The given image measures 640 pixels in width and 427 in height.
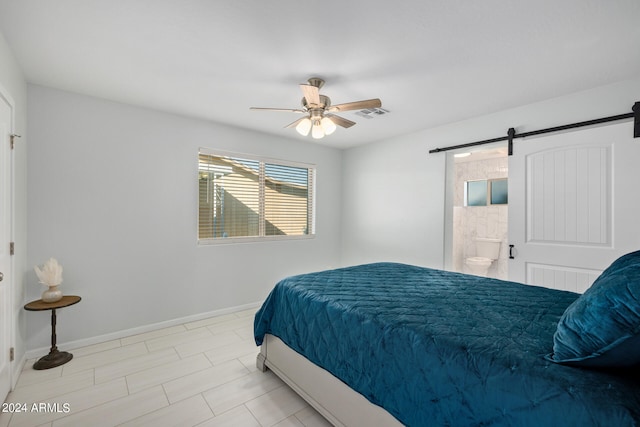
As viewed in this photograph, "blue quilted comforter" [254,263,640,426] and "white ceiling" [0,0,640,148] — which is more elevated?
"white ceiling" [0,0,640,148]

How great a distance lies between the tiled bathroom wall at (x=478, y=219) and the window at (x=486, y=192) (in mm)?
77

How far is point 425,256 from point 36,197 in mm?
4234

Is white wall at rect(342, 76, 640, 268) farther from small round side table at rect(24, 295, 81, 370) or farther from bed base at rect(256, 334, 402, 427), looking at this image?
small round side table at rect(24, 295, 81, 370)

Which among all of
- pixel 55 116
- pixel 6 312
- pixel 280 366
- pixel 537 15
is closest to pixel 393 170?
pixel 537 15

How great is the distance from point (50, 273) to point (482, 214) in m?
5.99

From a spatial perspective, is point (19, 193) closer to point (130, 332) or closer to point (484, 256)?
point (130, 332)

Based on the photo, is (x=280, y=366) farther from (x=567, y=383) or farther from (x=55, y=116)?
(x=55, y=116)

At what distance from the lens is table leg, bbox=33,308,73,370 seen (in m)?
2.49

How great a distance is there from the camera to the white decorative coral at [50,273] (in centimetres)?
251

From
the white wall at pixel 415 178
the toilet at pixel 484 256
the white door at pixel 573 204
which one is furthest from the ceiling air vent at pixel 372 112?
the toilet at pixel 484 256

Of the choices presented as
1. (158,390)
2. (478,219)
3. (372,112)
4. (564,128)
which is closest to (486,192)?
(478,219)

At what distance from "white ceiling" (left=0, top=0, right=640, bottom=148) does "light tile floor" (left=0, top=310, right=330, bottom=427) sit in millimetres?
2490

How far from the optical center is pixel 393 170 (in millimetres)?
4359

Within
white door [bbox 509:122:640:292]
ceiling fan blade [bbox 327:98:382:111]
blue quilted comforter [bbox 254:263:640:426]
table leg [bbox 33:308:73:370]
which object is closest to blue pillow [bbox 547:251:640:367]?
blue quilted comforter [bbox 254:263:640:426]
